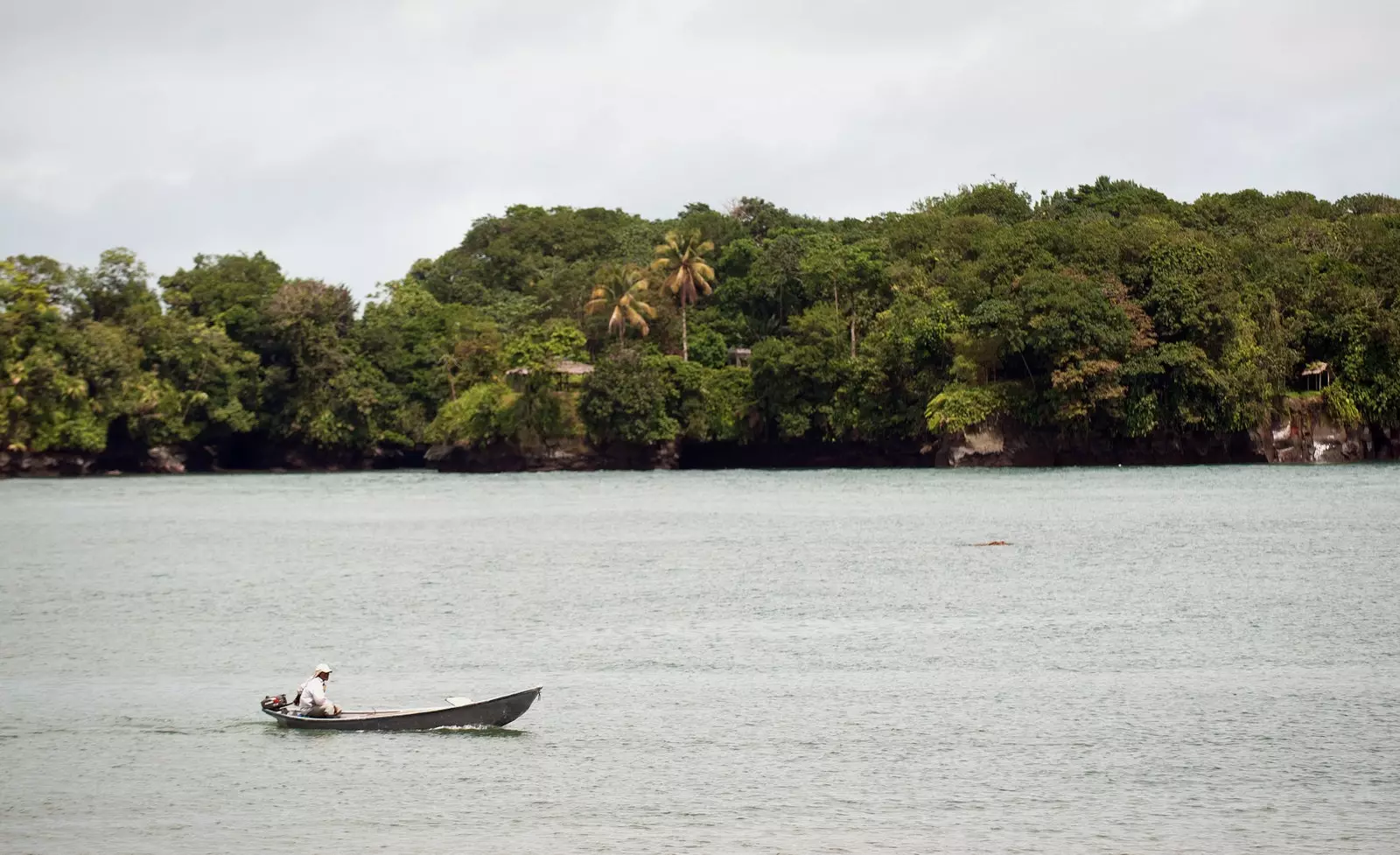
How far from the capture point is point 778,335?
10181cm

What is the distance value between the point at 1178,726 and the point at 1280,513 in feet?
109

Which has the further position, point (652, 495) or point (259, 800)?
point (652, 495)

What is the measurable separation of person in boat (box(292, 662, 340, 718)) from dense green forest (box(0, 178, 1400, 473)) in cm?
6043

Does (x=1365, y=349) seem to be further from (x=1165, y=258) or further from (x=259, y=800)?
(x=259, y=800)

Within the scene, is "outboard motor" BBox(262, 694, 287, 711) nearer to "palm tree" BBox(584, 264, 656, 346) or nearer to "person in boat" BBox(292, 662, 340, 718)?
"person in boat" BBox(292, 662, 340, 718)

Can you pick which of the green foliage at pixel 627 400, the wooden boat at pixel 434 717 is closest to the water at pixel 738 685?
the wooden boat at pixel 434 717

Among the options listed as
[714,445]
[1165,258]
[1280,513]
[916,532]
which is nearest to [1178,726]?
[916,532]

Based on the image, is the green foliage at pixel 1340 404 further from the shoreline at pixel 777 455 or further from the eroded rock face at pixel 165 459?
the eroded rock face at pixel 165 459

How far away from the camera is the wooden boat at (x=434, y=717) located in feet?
71.2

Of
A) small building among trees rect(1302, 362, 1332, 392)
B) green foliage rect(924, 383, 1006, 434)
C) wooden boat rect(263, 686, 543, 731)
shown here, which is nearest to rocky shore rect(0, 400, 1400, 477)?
green foliage rect(924, 383, 1006, 434)

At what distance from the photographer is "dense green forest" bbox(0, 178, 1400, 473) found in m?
78.7

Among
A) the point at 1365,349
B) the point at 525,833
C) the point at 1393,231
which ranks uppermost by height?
the point at 1393,231

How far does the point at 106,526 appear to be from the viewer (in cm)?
6009

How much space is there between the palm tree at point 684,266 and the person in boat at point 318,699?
2988 inches
